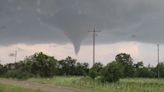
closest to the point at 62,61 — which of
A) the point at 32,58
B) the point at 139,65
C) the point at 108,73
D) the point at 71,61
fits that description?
the point at 71,61

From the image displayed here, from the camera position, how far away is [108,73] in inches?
2825

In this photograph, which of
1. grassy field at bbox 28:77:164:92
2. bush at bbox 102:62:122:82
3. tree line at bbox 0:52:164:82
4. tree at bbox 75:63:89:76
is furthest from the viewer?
tree at bbox 75:63:89:76

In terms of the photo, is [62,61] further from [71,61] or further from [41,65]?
[41,65]

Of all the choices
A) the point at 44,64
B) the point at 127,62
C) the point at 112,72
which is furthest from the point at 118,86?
the point at 127,62

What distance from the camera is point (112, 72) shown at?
71.4 meters

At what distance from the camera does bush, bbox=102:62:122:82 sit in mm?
70562

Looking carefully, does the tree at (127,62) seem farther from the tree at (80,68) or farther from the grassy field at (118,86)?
the grassy field at (118,86)

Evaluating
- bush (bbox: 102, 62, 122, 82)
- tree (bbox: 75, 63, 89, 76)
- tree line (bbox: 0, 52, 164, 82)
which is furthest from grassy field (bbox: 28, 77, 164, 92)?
tree (bbox: 75, 63, 89, 76)

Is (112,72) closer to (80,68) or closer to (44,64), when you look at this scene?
(44,64)

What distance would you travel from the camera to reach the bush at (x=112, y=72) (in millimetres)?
70562

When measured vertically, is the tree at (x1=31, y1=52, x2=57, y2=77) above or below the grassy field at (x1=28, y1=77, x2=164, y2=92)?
above

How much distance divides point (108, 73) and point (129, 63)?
6479cm

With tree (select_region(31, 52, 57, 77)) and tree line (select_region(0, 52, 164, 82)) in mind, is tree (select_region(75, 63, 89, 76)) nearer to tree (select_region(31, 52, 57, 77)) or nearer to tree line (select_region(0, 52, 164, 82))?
tree line (select_region(0, 52, 164, 82))

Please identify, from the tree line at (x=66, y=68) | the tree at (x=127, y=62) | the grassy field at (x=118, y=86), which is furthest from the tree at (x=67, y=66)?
the grassy field at (x=118, y=86)
